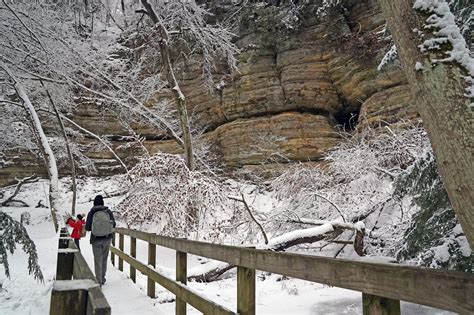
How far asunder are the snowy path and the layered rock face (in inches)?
492

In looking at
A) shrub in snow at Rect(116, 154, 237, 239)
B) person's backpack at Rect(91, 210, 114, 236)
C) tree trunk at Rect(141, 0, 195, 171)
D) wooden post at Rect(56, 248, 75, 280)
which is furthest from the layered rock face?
wooden post at Rect(56, 248, 75, 280)

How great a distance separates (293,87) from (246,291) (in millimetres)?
19499

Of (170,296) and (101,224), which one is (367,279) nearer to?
(170,296)

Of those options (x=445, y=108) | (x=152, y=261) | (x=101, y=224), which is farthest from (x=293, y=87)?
(x=445, y=108)

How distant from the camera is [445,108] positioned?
6.82ft

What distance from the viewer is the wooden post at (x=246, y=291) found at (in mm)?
2859

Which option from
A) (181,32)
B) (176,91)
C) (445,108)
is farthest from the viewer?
(181,32)

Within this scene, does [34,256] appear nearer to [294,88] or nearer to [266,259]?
[266,259]

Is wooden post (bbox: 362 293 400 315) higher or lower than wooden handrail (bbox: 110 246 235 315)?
higher

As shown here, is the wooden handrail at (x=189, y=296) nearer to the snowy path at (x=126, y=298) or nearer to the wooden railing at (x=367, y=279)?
the wooden railing at (x=367, y=279)

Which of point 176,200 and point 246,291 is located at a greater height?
point 176,200

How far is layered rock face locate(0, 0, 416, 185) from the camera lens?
19.8 meters

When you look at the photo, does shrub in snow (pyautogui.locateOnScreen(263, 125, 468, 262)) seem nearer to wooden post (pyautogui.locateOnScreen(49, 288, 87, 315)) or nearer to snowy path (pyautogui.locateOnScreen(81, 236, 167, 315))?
snowy path (pyautogui.locateOnScreen(81, 236, 167, 315))

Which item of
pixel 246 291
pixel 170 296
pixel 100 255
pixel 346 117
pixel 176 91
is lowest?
pixel 170 296
